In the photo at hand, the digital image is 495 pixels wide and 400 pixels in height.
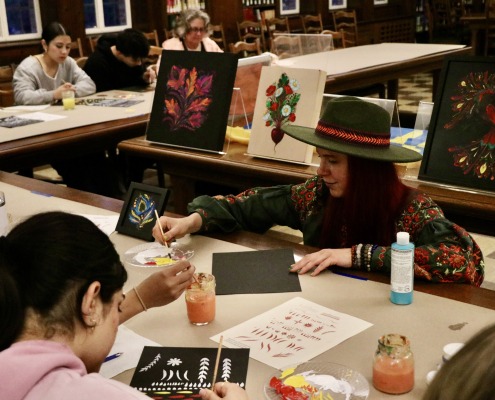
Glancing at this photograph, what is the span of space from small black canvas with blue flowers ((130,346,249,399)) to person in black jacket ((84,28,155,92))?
3.90 m

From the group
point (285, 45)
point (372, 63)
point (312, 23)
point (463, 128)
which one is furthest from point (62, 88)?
point (312, 23)

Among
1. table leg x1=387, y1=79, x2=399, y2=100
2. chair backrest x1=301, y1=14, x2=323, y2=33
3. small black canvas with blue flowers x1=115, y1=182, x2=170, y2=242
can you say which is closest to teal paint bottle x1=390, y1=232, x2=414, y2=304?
small black canvas with blue flowers x1=115, y1=182, x2=170, y2=242

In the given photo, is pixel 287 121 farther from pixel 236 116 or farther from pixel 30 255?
pixel 30 255

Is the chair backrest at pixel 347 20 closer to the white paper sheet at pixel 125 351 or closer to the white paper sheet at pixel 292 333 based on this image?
the white paper sheet at pixel 292 333

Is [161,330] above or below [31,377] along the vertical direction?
below

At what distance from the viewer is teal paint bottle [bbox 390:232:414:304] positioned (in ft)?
5.47

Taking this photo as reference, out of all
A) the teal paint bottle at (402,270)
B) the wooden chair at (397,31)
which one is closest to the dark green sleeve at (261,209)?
the teal paint bottle at (402,270)

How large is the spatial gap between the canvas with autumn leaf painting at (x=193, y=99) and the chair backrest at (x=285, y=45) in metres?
2.61

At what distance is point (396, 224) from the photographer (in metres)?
2.04

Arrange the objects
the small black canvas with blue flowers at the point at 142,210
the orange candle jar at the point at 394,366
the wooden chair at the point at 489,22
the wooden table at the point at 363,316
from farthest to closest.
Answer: the wooden chair at the point at 489,22 < the small black canvas with blue flowers at the point at 142,210 < the wooden table at the point at 363,316 < the orange candle jar at the point at 394,366

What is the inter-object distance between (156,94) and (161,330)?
5.96ft

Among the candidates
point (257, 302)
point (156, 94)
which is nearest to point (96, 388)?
point (257, 302)

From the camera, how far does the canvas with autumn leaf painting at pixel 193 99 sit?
309cm

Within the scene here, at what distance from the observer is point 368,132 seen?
204 centimetres
